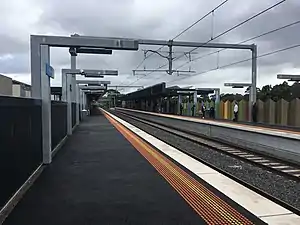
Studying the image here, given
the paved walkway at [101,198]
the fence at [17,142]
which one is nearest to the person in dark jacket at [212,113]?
the paved walkway at [101,198]

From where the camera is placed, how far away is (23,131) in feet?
20.1

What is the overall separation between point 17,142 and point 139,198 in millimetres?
2127

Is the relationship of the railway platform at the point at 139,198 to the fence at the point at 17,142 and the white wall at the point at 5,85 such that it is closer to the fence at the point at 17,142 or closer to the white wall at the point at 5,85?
the fence at the point at 17,142

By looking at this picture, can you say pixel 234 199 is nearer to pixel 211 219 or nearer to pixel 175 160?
pixel 211 219

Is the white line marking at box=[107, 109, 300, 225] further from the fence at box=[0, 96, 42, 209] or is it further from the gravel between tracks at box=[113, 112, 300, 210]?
the fence at box=[0, 96, 42, 209]

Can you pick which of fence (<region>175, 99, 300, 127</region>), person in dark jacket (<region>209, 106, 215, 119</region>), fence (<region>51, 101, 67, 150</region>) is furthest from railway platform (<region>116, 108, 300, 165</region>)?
person in dark jacket (<region>209, 106, 215, 119</region>)

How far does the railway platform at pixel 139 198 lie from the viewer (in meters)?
4.51

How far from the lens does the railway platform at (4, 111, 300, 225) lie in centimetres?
451

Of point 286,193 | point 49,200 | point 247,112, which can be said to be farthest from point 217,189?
point 247,112

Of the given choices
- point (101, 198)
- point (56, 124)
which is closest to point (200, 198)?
point (101, 198)

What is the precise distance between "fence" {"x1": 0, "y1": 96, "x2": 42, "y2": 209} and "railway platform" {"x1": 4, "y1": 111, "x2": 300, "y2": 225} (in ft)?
0.97

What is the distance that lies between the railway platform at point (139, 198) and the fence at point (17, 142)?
30 centimetres

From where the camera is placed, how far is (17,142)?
5629mm

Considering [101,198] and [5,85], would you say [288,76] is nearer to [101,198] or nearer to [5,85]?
[5,85]
